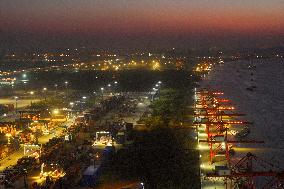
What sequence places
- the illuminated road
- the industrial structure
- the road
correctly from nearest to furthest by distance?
1. the industrial structure
2. the road
3. the illuminated road

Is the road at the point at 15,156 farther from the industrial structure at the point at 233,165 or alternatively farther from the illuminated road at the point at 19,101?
the illuminated road at the point at 19,101

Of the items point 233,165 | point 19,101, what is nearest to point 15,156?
point 233,165

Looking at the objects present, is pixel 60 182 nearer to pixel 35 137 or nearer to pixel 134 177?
pixel 134 177

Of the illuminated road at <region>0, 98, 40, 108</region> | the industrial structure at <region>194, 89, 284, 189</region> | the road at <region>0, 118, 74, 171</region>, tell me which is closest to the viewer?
the industrial structure at <region>194, 89, 284, 189</region>

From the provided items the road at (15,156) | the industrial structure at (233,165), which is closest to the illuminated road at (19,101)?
the road at (15,156)

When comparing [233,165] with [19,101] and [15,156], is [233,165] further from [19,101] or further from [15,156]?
[19,101]

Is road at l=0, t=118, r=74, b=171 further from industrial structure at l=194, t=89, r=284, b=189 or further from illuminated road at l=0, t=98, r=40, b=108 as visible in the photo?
illuminated road at l=0, t=98, r=40, b=108

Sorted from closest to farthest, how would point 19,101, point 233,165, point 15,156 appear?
point 233,165
point 15,156
point 19,101

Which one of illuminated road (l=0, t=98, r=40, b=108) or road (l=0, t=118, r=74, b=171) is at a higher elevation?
illuminated road (l=0, t=98, r=40, b=108)

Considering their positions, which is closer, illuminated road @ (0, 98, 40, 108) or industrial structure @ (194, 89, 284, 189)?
industrial structure @ (194, 89, 284, 189)

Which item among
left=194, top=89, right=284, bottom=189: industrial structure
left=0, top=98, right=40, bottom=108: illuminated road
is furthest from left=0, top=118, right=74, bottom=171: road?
left=0, top=98, right=40, bottom=108: illuminated road

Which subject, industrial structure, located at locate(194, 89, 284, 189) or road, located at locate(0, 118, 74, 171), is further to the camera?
road, located at locate(0, 118, 74, 171)
